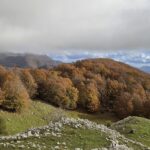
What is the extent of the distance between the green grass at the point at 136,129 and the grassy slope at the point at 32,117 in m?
45.4

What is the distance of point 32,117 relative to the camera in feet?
410

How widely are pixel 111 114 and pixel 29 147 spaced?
126468 millimetres

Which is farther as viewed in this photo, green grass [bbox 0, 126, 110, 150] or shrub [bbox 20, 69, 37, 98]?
shrub [bbox 20, 69, 37, 98]

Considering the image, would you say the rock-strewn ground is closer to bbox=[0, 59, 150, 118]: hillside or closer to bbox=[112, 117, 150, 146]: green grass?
bbox=[112, 117, 150, 146]: green grass

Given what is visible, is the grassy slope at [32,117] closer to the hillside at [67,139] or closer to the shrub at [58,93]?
the shrub at [58,93]

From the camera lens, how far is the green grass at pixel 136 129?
5560cm

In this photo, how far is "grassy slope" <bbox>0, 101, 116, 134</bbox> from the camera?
114m

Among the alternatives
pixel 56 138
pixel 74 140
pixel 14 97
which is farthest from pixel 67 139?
pixel 14 97

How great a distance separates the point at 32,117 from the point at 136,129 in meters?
68.8

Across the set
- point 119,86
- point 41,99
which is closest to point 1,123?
point 41,99

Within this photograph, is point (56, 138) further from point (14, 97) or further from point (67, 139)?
point (14, 97)

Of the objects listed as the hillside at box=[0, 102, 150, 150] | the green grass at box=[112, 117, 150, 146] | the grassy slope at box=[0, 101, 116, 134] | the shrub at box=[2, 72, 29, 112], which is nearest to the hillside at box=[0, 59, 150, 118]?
the shrub at box=[2, 72, 29, 112]

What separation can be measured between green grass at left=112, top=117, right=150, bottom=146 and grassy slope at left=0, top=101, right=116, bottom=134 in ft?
149

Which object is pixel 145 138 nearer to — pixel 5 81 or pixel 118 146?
pixel 118 146
